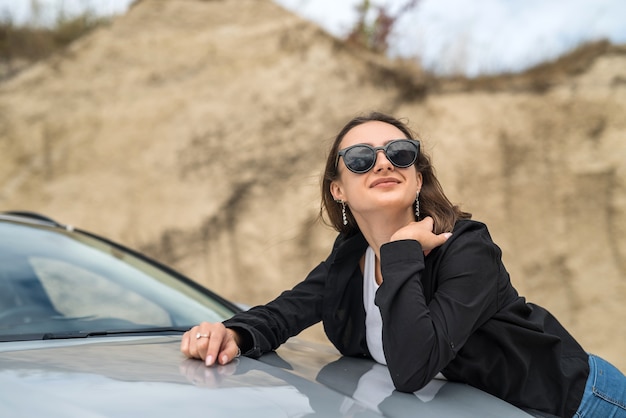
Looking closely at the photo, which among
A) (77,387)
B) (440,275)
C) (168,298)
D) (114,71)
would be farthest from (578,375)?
(114,71)

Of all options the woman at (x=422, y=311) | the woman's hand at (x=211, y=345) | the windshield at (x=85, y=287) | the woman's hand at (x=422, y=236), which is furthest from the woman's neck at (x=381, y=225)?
the windshield at (x=85, y=287)

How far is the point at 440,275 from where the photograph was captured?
5.97ft

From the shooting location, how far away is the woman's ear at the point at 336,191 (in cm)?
216

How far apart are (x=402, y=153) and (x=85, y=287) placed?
1.51 m

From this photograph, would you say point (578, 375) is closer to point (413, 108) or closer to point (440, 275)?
point (440, 275)

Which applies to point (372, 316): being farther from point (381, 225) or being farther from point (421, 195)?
point (421, 195)

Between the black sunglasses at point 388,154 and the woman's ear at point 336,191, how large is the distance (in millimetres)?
193

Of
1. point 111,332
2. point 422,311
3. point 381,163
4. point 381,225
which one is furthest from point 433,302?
point 111,332

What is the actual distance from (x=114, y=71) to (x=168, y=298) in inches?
306

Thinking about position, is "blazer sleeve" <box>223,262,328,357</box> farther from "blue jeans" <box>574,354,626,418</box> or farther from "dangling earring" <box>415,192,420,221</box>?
"blue jeans" <box>574,354,626,418</box>

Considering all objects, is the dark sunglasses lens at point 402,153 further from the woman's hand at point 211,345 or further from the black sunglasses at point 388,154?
the woman's hand at point 211,345

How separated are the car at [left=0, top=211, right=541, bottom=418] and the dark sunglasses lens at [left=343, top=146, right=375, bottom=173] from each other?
22.3 inches

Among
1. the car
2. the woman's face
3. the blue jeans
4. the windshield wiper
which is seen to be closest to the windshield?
the car

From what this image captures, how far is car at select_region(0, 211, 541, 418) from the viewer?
140cm
